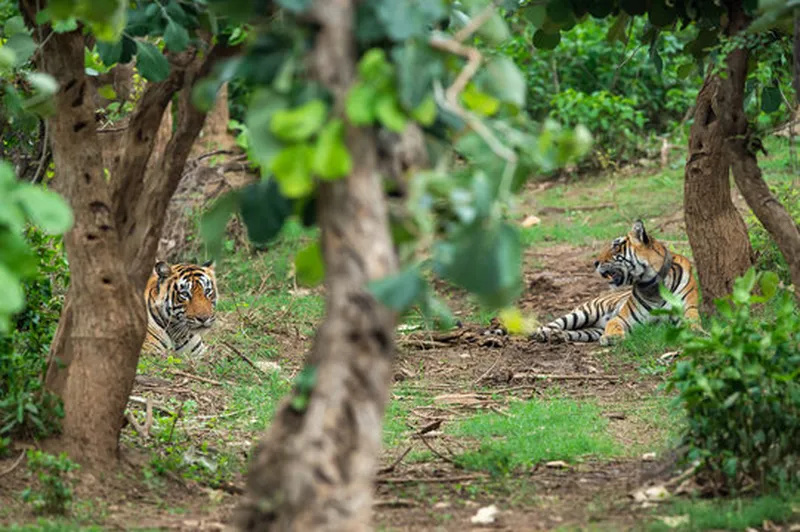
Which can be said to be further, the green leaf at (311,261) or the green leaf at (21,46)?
the green leaf at (21,46)

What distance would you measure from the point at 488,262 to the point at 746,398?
2.12m

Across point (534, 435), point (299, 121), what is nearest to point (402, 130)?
point (299, 121)

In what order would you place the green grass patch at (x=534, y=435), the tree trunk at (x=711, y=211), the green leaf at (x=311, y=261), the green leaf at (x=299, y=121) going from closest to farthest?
the green leaf at (x=299, y=121) → the green leaf at (x=311, y=261) → the green grass patch at (x=534, y=435) → the tree trunk at (x=711, y=211)

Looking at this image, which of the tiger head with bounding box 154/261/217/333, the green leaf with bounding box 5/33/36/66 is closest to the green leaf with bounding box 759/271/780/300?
the green leaf with bounding box 5/33/36/66

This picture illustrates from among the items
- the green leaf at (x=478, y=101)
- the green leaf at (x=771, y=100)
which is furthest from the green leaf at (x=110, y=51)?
the green leaf at (x=771, y=100)

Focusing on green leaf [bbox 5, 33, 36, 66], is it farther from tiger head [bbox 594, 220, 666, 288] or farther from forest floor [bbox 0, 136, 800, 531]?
tiger head [bbox 594, 220, 666, 288]

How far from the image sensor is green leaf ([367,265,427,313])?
3.35 metres

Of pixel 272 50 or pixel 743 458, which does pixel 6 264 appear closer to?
pixel 272 50

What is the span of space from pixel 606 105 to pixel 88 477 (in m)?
10.9

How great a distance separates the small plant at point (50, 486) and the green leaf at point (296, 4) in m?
2.50

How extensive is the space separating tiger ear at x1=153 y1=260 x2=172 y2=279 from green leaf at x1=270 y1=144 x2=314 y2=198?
708 centimetres

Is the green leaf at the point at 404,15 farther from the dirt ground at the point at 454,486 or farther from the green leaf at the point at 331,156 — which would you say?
the dirt ground at the point at 454,486

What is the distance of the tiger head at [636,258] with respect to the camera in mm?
10883

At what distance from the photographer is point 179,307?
10.2 meters
